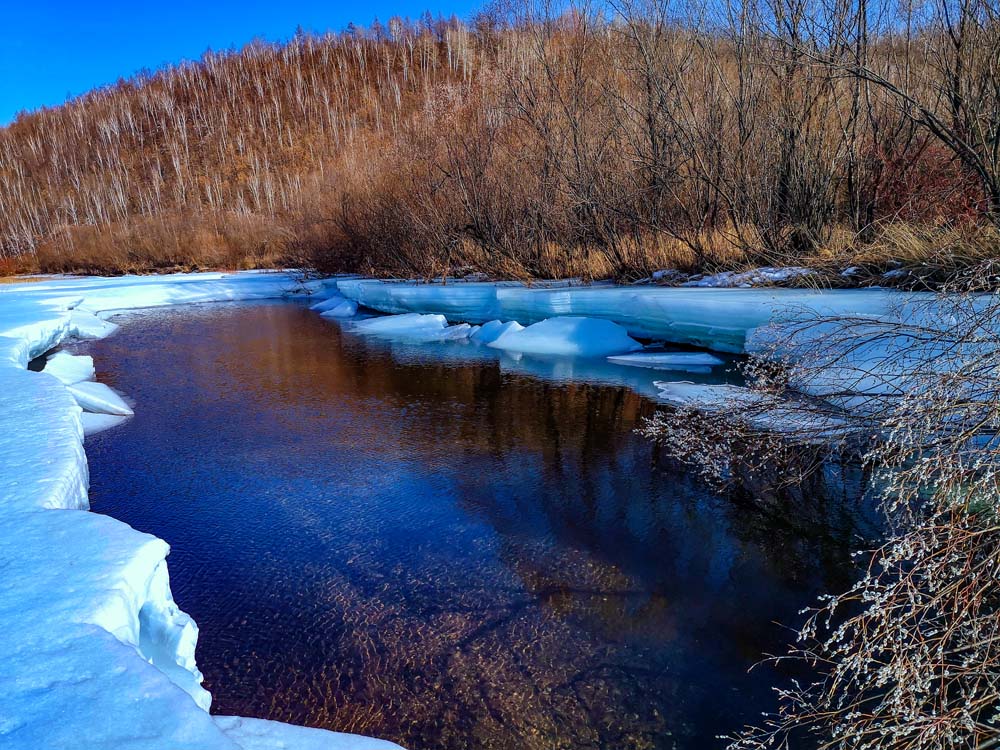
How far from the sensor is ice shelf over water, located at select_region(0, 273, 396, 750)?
1.24 m

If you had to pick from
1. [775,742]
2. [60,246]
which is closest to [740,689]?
[775,742]

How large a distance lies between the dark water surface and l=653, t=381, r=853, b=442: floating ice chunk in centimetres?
36

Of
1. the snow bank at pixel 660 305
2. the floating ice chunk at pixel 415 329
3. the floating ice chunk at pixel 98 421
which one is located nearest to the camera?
the floating ice chunk at pixel 98 421

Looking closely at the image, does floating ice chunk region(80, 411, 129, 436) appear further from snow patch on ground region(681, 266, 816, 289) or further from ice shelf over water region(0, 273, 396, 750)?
snow patch on ground region(681, 266, 816, 289)

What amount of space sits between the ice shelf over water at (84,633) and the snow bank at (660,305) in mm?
3473

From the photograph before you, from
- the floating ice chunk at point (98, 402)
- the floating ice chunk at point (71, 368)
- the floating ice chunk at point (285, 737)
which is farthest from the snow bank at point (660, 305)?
the floating ice chunk at point (98, 402)

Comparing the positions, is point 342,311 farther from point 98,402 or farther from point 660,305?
point 660,305

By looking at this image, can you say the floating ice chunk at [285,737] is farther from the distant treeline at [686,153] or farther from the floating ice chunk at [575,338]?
the floating ice chunk at [575,338]

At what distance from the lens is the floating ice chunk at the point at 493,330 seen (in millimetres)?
8039

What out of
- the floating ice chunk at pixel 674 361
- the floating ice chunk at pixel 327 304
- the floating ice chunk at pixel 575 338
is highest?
the floating ice chunk at pixel 327 304

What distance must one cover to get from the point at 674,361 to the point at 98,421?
494 cm

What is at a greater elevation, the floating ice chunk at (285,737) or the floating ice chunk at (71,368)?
the floating ice chunk at (71,368)

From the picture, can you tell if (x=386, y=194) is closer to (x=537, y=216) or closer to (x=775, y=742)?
(x=537, y=216)

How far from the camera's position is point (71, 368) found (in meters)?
6.43
